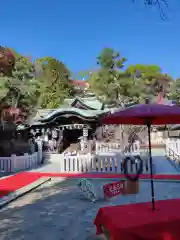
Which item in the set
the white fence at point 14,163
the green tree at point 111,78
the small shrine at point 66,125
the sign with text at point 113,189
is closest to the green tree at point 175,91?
the green tree at point 111,78

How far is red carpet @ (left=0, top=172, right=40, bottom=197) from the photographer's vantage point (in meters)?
8.98

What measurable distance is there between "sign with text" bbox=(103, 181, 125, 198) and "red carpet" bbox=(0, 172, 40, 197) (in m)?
3.39

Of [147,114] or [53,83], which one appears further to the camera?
[53,83]

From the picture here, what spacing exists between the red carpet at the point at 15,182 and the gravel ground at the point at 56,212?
854mm

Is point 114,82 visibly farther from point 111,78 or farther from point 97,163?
point 97,163

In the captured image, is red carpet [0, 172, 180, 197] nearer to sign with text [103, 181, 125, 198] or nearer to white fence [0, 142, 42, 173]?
white fence [0, 142, 42, 173]

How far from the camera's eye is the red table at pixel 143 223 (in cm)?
378

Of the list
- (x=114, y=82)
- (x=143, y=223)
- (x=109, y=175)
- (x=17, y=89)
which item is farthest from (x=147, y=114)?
(x=114, y=82)

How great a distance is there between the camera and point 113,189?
7.48 metres

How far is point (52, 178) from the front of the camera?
11406mm

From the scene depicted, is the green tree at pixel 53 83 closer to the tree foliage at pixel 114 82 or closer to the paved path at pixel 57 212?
the tree foliage at pixel 114 82

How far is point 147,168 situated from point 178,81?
1445 inches

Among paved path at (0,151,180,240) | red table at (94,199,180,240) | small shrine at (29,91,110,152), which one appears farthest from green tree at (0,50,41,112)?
red table at (94,199,180,240)

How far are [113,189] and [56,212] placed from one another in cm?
186
